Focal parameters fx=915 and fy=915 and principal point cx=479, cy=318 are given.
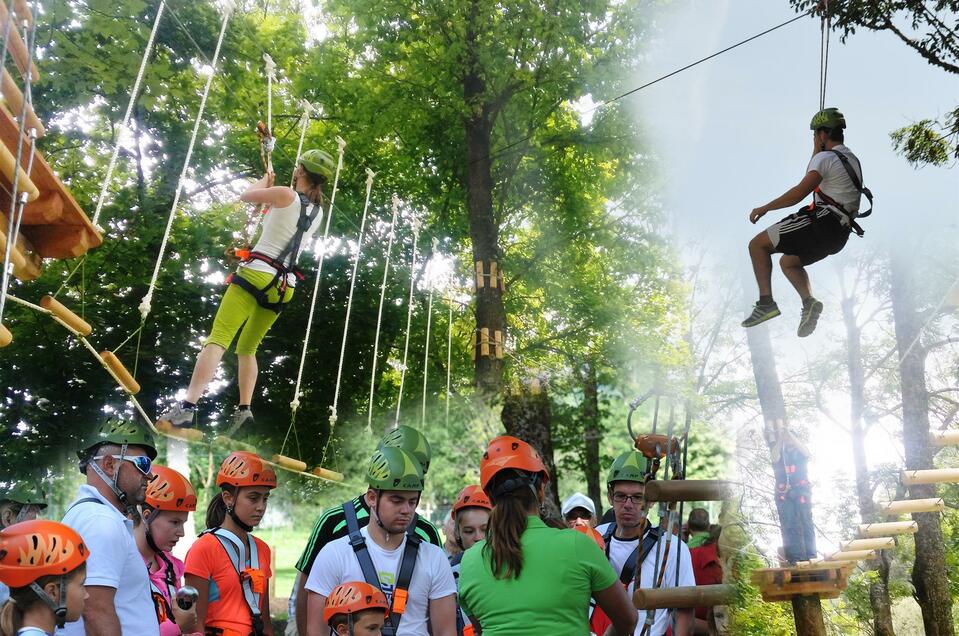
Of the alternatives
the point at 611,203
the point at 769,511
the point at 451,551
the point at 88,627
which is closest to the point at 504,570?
the point at 88,627

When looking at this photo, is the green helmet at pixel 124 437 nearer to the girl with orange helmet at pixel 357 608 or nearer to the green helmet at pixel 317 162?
the girl with orange helmet at pixel 357 608

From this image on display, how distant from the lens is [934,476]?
3.46m

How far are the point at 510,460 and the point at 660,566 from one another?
107 cm

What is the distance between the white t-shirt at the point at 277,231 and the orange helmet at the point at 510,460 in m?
3.77

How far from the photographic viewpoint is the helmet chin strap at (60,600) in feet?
7.05

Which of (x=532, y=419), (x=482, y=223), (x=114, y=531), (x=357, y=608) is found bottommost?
(x=357, y=608)

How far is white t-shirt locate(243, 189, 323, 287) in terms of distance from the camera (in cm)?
600

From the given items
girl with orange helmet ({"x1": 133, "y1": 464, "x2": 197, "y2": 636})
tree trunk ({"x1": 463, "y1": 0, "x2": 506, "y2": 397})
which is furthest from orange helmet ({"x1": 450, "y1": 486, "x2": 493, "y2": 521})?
tree trunk ({"x1": 463, "y1": 0, "x2": 506, "y2": 397})

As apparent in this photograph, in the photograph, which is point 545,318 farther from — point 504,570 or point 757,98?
point 504,570

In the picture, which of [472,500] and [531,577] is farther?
[472,500]

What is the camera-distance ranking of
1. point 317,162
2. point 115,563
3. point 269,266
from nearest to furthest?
point 115,563 → point 317,162 → point 269,266

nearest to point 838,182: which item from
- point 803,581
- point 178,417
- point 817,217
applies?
point 817,217

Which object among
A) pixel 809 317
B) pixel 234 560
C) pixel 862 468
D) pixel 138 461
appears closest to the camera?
pixel 138 461

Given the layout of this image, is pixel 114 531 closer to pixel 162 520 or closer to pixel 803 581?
pixel 162 520
